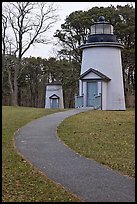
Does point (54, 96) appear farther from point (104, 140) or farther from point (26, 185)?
point (26, 185)

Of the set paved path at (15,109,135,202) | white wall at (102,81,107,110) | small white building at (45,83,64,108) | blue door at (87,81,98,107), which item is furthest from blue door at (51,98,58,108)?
paved path at (15,109,135,202)

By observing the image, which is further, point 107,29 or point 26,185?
point 107,29

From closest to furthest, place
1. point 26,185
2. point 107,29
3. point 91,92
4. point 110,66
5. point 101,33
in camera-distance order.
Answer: point 26,185
point 91,92
point 110,66
point 101,33
point 107,29

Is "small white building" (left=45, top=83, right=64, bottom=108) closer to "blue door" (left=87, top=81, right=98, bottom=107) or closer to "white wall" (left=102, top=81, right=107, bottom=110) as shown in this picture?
"blue door" (left=87, top=81, right=98, bottom=107)

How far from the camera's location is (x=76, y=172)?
746 cm

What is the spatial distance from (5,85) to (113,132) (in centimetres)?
2875

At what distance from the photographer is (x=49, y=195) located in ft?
19.9

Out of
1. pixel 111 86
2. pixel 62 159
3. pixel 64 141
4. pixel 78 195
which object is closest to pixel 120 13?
pixel 111 86

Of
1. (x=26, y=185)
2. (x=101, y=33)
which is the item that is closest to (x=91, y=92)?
(x=101, y=33)

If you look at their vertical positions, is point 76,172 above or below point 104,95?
below

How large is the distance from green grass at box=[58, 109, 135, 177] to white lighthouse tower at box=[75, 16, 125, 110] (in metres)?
10.7

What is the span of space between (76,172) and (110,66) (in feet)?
69.9

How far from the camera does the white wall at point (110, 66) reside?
1109 inches

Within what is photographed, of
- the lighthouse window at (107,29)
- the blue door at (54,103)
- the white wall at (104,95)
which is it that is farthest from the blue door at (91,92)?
the blue door at (54,103)
